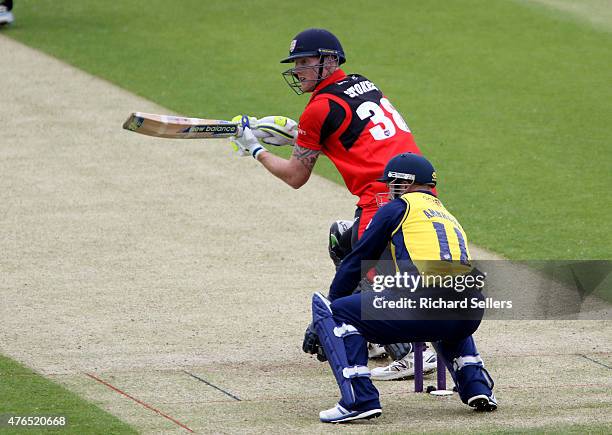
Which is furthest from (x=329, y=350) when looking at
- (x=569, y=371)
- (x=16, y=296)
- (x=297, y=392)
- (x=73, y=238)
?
(x=73, y=238)

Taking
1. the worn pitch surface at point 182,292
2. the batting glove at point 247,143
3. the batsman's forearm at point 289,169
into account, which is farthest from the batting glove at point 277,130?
the worn pitch surface at point 182,292

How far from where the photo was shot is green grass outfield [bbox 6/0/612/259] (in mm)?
12570

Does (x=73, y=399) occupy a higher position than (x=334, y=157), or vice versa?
(x=334, y=157)

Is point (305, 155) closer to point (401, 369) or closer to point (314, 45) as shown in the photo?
point (314, 45)

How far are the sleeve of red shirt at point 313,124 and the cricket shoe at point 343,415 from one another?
6.17 feet

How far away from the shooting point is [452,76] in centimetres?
1689

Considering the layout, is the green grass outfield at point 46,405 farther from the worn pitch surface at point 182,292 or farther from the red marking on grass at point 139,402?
the red marking on grass at point 139,402

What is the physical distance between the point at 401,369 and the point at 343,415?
1343 millimetres

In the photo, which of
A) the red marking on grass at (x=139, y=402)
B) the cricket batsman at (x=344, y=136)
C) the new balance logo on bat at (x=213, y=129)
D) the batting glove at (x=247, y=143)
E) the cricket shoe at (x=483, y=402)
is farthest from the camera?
the new balance logo on bat at (x=213, y=129)

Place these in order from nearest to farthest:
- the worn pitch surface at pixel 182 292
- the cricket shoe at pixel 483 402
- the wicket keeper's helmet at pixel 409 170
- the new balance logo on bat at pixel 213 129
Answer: the cricket shoe at pixel 483 402 < the wicket keeper's helmet at pixel 409 170 < the worn pitch surface at pixel 182 292 < the new balance logo on bat at pixel 213 129

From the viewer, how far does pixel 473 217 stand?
12.1 metres

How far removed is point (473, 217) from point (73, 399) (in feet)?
19.2

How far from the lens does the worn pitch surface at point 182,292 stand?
7.37 metres

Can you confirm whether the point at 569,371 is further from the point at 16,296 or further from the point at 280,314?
the point at 16,296
